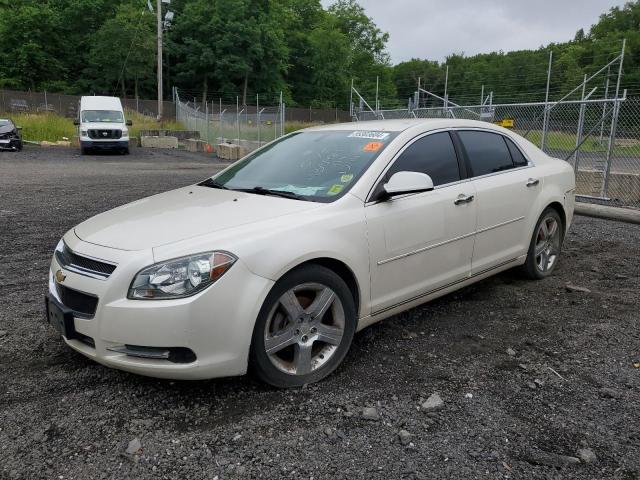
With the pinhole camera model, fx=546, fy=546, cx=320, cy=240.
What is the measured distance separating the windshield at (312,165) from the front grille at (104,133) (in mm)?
20413

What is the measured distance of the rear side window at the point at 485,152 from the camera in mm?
4414

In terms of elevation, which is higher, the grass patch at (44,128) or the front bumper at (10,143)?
the grass patch at (44,128)

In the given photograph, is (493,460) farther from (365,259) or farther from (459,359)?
(365,259)

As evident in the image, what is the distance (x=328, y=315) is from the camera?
10.8 feet

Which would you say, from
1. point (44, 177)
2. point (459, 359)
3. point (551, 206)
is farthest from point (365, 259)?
point (44, 177)

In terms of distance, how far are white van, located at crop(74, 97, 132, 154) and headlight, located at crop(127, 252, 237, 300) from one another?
2203 centimetres

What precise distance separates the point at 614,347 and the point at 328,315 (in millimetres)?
2079

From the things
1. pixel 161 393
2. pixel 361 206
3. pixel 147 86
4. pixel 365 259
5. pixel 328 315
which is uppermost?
pixel 147 86

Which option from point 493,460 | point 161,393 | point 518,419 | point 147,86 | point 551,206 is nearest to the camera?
point 493,460

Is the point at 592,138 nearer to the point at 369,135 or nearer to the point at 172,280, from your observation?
the point at 369,135

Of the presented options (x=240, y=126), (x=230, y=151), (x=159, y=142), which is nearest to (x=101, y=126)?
(x=230, y=151)

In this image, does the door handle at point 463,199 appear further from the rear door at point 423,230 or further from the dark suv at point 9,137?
the dark suv at point 9,137

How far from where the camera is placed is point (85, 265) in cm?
297

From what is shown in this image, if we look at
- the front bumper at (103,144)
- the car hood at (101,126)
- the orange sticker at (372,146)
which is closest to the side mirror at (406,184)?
the orange sticker at (372,146)
